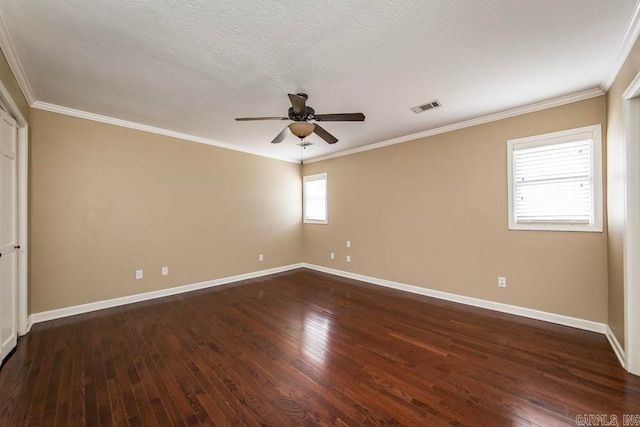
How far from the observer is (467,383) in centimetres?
195

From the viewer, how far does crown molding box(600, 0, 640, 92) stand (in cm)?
175

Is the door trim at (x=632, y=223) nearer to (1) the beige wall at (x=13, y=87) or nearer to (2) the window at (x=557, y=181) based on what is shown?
(2) the window at (x=557, y=181)

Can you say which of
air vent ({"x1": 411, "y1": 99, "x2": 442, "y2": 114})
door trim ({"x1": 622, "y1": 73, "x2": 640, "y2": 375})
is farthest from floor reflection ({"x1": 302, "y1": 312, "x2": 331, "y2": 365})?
air vent ({"x1": 411, "y1": 99, "x2": 442, "y2": 114})

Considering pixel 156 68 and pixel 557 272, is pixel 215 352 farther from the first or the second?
pixel 557 272

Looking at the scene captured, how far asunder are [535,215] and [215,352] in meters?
3.93

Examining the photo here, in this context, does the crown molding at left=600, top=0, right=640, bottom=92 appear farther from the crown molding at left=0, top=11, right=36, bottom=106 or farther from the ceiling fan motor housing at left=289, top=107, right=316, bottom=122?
the crown molding at left=0, top=11, right=36, bottom=106

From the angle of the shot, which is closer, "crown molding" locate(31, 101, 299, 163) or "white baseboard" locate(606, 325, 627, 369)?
"white baseboard" locate(606, 325, 627, 369)

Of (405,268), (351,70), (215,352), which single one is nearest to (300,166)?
(405,268)

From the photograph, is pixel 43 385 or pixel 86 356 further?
pixel 86 356

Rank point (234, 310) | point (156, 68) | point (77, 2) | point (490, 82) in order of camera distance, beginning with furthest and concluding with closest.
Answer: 1. point (234, 310)
2. point (490, 82)
3. point (156, 68)
4. point (77, 2)

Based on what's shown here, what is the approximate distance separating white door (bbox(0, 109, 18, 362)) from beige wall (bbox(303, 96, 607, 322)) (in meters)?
4.50

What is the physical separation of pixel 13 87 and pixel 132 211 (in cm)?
181

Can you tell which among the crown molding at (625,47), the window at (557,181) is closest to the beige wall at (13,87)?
the crown molding at (625,47)

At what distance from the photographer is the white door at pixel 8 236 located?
2.27 meters
